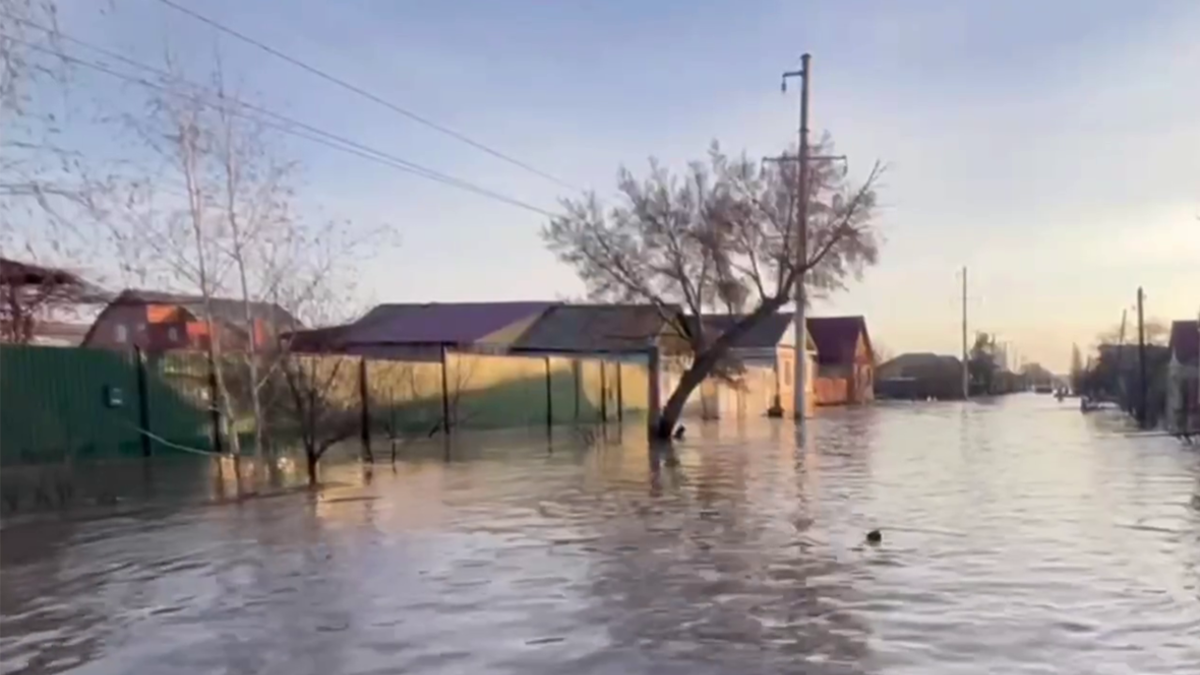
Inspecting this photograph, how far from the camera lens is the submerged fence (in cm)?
1608

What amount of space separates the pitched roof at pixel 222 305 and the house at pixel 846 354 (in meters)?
53.6

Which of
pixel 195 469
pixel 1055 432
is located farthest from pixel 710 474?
pixel 1055 432

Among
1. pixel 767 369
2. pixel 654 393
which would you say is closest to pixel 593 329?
pixel 654 393

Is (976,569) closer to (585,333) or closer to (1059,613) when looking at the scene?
(1059,613)

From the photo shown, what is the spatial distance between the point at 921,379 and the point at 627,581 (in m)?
84.5

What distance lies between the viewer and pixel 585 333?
157ft

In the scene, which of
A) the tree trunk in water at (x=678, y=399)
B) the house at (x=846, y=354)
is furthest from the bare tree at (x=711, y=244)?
the house at (x=846, y=354)

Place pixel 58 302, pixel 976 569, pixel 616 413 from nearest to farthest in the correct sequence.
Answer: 1. pixel 976 569
2. pixel 58 302
3. pixel 616 413

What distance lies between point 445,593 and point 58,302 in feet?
38.4

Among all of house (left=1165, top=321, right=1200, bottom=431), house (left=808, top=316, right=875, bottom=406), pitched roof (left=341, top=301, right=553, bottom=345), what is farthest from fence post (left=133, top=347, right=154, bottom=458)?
house (left=808, top=316, right=875, bottom=406)

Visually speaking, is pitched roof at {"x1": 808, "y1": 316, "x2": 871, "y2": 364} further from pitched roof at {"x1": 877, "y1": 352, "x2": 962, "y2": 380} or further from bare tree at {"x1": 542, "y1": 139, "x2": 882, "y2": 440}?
bare tree at {"x1": 542, "y1": 139, "x2": 882, "y2": 440}

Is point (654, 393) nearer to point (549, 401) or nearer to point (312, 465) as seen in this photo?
point (549, 401)

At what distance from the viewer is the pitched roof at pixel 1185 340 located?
4859 cm

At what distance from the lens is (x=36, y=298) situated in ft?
56.1
